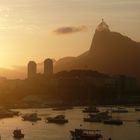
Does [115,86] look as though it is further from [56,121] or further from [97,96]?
[56,121]

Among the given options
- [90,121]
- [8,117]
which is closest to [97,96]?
[8,117]

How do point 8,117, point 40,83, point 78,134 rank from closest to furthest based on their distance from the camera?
point 78,134 → point 8,117 → point 40,83

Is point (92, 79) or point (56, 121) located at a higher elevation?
point (92, 79)

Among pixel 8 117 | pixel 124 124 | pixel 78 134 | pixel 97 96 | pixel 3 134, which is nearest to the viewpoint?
pixel 78 134

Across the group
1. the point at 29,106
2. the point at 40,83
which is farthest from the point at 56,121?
the point at 40,83

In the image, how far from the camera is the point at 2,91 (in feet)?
346

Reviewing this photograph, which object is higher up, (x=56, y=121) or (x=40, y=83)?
(x=40, y=83)

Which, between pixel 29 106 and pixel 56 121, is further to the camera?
pixel 29 106

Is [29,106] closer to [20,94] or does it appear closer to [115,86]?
[20,94]

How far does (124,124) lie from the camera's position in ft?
162

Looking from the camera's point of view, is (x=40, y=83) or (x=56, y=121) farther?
(x=40, y=83)

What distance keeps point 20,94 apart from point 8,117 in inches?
1818

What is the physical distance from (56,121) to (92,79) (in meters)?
60.2

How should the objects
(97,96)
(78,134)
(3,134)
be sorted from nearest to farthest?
(78,134) → (3,134) → (97,96)
